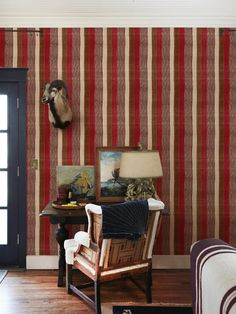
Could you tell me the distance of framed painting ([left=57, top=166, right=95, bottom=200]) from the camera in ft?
13.0

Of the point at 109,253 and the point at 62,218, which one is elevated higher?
the point at 62,218

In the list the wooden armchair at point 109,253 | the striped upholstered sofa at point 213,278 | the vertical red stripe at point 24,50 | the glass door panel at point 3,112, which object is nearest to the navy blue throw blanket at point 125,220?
the wooden armchair at point 109,253

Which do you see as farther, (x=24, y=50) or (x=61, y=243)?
(x=24, y=50)

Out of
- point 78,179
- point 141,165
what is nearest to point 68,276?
point 78,179

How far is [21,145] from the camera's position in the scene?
402 centimetres

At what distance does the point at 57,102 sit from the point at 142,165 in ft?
3.60

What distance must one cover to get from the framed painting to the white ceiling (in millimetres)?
1569

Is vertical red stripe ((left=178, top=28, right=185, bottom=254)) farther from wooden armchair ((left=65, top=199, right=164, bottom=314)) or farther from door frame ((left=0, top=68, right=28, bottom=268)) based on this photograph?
door frame ((left=0, top=68, right=28, bottom=268))

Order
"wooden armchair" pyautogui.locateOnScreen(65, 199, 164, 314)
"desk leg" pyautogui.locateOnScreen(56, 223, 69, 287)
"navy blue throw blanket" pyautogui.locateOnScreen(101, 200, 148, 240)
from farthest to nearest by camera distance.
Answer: "desk leg" pyautogui.locateOnScreen(56, 223, 69, 287) < "wooden armchair" pyautogui.locateOnScreen(65, 199, 164, 314) < "navy blue throw blanket" pyautogui.locateOnScreen(101, 200, 148, 240)

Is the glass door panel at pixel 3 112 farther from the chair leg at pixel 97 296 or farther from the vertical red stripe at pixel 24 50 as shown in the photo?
the chair leg at pixel 97 296

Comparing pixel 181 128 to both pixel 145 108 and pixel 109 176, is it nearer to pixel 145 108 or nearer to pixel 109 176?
pixel 145 108

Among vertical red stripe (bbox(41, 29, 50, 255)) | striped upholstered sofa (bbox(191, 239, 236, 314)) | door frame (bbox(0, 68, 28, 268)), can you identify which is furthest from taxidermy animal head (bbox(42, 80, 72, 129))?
striped upholstered sofa (bbox(191, 239, 236, 314))

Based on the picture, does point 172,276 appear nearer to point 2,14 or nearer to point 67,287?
point 67,287

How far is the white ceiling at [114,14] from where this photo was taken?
12.5ft
